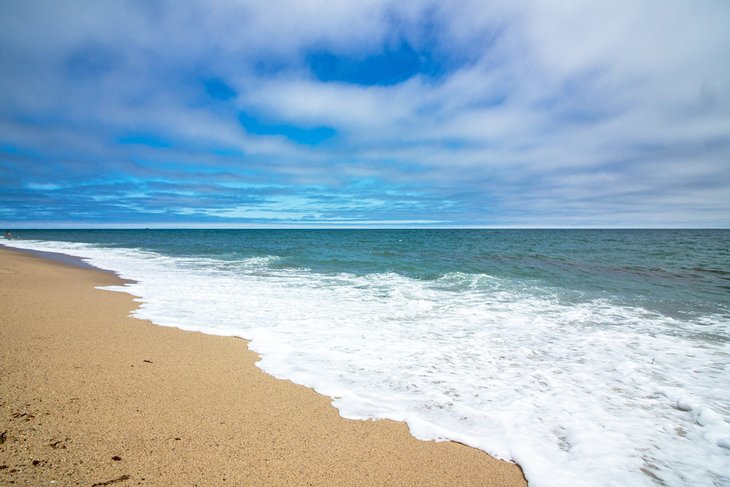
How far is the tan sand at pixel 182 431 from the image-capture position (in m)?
2.84

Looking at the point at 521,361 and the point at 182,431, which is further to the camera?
the point at 521,361

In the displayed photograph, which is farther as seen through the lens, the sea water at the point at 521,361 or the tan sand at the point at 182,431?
the sea water at the point at 521,361

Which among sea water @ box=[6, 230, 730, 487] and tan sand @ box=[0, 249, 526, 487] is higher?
tan sand @ box=[0, 249, 526, 487]

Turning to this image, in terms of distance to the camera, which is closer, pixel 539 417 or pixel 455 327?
pixel 539 417

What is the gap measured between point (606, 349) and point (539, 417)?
3.66m

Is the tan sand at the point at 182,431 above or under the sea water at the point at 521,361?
above

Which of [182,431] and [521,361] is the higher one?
[182,431]

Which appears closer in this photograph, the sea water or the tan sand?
the tan sand

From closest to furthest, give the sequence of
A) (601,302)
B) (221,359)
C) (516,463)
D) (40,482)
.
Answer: (40,482)
(516,463)
(221,359)
(601,302)

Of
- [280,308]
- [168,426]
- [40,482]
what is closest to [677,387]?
[168,426]

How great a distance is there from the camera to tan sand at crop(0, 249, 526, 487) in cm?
284

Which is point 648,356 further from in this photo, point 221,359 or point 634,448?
point 221,359

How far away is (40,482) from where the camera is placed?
253 centimetres

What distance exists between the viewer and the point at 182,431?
134 inches
